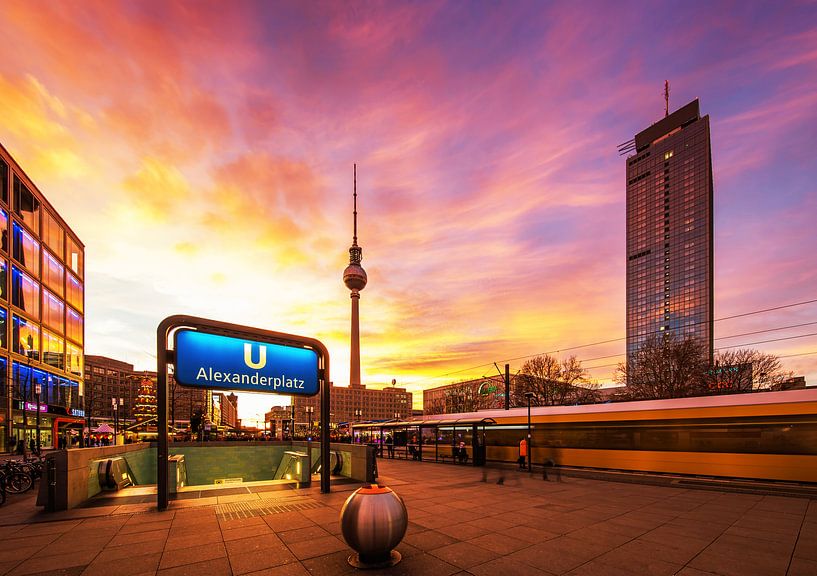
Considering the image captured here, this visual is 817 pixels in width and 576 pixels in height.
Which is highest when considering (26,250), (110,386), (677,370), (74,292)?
(26,250)

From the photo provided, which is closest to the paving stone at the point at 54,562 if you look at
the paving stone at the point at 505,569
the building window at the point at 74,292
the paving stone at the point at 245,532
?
the paving stone at the point at 245,532

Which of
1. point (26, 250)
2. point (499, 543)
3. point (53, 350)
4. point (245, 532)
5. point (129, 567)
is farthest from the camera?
→ point (53, 350)

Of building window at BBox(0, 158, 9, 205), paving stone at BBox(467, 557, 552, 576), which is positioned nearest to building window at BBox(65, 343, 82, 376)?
building window at BBox(0, 158, 9, 205)

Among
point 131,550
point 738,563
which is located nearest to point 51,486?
point 131,550

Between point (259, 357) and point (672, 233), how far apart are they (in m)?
199

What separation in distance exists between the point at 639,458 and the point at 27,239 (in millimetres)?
58584

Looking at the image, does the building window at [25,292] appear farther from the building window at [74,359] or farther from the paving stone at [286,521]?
the paving stone at [286,521]

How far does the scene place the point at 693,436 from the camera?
1684 cm

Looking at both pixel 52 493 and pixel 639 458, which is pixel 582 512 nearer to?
pixel 639 458

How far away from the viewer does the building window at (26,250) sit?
4222cm

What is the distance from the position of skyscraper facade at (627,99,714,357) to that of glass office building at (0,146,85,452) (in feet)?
550

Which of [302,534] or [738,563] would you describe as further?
[302,534]

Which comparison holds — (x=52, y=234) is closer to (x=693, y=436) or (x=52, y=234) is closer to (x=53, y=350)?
(x=53, y=350)

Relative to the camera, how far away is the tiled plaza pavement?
6441 millimetres
